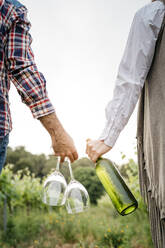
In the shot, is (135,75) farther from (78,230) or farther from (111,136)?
(78,230)

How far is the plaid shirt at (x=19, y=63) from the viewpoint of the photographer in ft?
4.28

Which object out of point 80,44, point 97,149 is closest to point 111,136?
point 97,149

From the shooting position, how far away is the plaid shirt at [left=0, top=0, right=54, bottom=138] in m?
1.31

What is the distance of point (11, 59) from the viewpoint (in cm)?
132

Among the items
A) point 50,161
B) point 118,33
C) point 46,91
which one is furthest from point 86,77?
point 50,161

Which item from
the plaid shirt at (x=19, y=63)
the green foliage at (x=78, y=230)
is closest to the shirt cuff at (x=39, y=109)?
the plaid shirt at (x=19, y=63)

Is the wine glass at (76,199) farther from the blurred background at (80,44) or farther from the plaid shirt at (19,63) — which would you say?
the blurred background at (80,44)

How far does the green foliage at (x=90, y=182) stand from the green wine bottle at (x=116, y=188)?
37.6ft

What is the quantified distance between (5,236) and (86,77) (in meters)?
7.03

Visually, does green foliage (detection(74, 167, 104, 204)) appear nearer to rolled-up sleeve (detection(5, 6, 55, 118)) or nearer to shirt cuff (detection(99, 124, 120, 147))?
rolled-up sleeve (detection(5, 6, 55, 118))

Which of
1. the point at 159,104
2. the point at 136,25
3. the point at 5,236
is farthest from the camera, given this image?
the point at 5,236

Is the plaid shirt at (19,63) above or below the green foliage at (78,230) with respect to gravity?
above

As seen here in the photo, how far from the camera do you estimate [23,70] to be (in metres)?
1.34

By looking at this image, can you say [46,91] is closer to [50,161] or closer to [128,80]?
[128,80]
